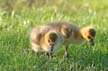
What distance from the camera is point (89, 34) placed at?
5207 mm

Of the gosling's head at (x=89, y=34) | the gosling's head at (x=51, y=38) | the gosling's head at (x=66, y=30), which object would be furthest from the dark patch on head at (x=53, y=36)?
the gosling's head at (x=89, y=34)

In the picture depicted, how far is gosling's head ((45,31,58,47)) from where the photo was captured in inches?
195

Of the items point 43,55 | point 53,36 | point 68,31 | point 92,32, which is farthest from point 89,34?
point 43,55

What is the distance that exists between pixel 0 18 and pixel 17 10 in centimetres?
117

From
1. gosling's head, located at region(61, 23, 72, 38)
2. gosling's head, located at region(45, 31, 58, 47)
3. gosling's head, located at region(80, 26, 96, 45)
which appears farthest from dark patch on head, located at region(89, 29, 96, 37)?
gosling's head, located at region(45, 31, 58, 47)

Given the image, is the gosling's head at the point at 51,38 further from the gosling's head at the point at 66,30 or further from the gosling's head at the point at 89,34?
the gosling's head at the point at 89,34

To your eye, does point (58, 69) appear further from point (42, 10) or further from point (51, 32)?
point (42, 10)

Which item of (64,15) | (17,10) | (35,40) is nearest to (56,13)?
(64,15)

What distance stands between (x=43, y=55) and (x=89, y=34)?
543mm

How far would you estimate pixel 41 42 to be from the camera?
5227mm

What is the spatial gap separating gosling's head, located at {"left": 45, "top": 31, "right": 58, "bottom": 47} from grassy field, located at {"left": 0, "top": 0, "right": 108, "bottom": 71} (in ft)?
0.80

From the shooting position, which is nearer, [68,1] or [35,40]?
[35,40]

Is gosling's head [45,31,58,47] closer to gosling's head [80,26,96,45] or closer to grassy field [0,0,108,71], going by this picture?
grassy field [0,0,108,71]

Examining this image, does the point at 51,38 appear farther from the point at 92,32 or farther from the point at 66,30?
the point at 92,32
